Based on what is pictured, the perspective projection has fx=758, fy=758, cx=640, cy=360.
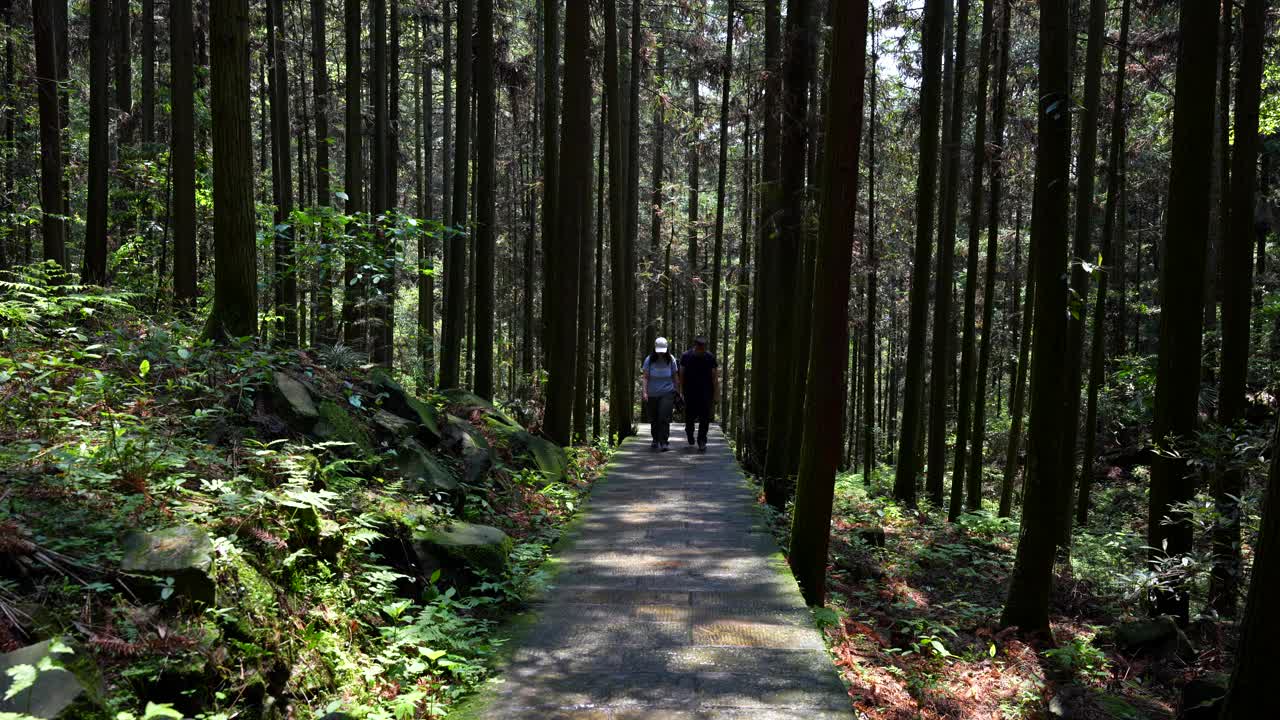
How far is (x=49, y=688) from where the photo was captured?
2.68 m

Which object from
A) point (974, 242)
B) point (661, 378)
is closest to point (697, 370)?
point (661, 378)

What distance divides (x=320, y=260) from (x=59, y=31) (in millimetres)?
10571

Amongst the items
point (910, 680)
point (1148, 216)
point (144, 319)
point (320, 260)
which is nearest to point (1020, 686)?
point (910, 680)

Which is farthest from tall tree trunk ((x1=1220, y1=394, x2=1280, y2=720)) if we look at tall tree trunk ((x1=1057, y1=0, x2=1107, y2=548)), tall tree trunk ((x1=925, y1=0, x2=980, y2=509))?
tall tree trunk ((x1=925, y1=0, x2=980, y2=509))

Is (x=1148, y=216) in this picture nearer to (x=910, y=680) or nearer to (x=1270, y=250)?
(x=1270, y=250)

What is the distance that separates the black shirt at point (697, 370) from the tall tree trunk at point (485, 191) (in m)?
3.38

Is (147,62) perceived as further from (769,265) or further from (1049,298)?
(1049,298)

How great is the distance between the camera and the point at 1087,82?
12664 millimetres

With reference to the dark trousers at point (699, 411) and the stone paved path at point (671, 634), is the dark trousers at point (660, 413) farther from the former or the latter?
the stone paved path at point (671, 634)

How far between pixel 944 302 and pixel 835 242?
34.7 feet

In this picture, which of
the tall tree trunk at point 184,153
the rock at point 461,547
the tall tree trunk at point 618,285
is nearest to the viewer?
the rock at point 461,547

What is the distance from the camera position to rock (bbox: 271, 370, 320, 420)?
6535mm

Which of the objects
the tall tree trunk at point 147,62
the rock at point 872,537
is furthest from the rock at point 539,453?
the tall tree trunk at point 147,62

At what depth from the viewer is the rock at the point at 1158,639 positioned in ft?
24.1
